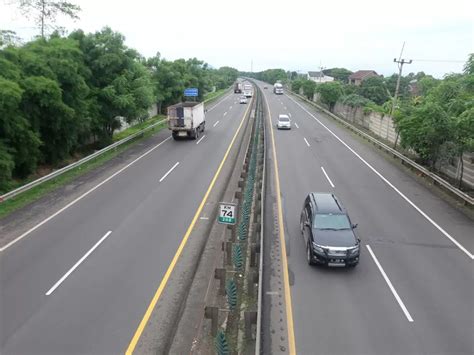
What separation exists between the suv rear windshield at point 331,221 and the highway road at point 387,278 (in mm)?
1247

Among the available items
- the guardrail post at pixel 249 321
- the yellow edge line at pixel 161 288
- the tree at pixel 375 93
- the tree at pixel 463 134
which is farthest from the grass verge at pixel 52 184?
the tree at pixel 375 93

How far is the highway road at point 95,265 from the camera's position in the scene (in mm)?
8992

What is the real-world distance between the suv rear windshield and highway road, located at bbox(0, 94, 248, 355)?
4.85 m

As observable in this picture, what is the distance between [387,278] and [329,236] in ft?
6.75

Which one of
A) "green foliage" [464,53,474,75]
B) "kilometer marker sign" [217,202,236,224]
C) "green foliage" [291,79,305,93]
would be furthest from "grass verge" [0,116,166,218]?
"green foliage" [291,79,305,93]

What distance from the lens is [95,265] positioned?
1203 cm

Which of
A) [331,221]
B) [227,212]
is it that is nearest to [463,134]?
[331,221]

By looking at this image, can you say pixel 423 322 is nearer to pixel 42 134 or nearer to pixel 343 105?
pixel 42 134

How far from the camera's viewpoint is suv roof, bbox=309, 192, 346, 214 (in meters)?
13.3

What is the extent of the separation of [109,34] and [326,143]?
63.1 feet

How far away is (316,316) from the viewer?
9.78 metres

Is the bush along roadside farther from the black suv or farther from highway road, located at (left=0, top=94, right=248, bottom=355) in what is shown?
the black suv

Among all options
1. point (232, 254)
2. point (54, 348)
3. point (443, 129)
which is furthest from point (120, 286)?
point (443, 129)

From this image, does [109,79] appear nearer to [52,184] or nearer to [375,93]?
[52,184]
